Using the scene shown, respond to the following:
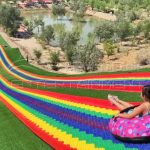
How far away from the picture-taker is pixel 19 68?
1549 inches

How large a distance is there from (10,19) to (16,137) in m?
67.7

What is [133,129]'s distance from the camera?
9.70 m

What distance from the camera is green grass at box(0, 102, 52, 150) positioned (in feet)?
44.6

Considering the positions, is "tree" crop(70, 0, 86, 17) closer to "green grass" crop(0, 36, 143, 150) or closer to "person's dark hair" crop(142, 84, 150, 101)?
"green grass" crop(0, 36, 143, 150)

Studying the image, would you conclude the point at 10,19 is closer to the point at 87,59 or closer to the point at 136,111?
the point at 87,59

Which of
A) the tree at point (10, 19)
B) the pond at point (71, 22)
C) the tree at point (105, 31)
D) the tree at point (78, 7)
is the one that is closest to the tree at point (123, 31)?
the tree at point (105, 31)

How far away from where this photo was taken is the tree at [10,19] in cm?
7725

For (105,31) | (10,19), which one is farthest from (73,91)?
(10,19)

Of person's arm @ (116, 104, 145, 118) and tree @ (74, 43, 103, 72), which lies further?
tree @ (74, 43, 103, 72)

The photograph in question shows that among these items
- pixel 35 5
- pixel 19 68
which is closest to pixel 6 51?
pixel 19 68

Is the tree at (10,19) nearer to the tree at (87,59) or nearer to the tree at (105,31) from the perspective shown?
the tree at (105,31)

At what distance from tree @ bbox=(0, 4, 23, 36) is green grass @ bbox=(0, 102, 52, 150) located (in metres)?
60.2

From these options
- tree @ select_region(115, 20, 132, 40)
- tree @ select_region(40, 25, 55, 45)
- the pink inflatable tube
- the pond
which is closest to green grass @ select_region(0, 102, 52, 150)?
the pink inflatable tube

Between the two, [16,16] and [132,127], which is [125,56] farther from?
[132,127]
